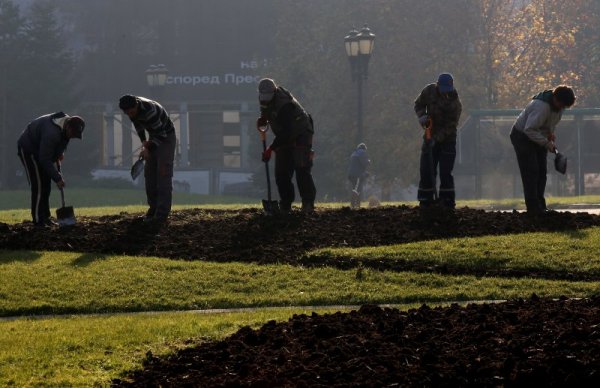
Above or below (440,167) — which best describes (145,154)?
above

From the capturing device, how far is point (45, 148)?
16.1m

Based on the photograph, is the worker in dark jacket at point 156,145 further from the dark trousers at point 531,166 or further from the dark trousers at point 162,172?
the dark trousers at point 531,166

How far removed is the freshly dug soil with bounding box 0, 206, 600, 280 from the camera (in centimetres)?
1445

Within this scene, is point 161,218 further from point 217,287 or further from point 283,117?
point 217,287

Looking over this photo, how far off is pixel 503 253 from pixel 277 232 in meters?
3.22

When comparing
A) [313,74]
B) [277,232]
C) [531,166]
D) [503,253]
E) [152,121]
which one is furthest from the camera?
[313,74]

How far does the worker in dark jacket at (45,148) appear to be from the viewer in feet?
52.9

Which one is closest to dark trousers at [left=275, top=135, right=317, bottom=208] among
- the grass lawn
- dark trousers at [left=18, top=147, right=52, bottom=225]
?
dark trousers at [left=18, top=147, right=52, bottom=225]

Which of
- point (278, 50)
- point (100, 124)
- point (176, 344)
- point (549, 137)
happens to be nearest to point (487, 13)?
point (278, 50)

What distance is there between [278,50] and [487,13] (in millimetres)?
11612

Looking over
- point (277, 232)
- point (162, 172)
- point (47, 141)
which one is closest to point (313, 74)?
point (162, 172)

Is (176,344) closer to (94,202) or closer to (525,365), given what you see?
A: (525,365)

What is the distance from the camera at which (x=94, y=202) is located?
39.0 m

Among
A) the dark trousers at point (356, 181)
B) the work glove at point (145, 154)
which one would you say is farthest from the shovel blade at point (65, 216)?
the dark trousers at point (356, 181)
